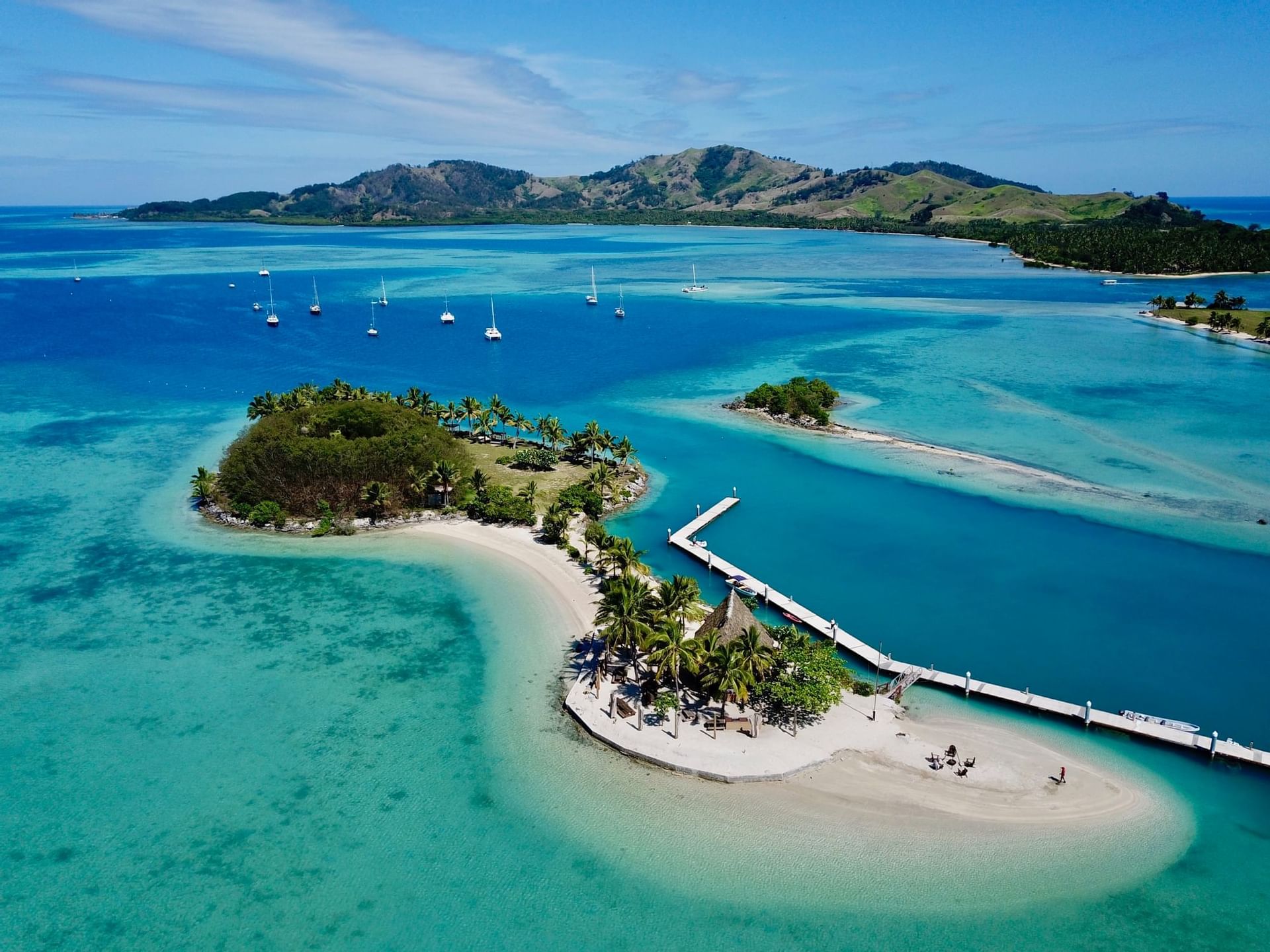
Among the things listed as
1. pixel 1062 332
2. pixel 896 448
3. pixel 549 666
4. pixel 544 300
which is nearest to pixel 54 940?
pixel 549 666

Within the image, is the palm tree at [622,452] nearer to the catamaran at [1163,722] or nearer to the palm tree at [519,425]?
the palm tree at [519,425]

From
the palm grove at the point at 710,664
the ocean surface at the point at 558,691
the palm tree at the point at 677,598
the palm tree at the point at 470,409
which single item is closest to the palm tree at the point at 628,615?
the palm grove at the point at 710,664

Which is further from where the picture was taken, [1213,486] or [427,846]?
[1213,486]

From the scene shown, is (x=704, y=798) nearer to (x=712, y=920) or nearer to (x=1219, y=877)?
(x=712, y=920)

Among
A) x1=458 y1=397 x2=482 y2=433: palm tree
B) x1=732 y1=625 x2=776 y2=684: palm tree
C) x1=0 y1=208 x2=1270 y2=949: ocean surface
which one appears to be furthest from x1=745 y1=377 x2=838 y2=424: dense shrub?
x1=732 y1=625 x2=776 y2=684: palm tree

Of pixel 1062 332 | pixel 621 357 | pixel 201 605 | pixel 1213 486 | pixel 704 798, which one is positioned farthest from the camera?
pixel 1062 332

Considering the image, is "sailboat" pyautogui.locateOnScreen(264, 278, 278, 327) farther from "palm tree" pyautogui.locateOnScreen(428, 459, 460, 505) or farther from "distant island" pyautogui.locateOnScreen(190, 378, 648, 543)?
"palm tree" pyautogui.locateOnScreen(428, 459, 460, 505)

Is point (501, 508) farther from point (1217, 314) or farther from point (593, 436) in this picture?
point (1217, 314)

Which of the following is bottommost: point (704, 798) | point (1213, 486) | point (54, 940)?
point (54, 940)
